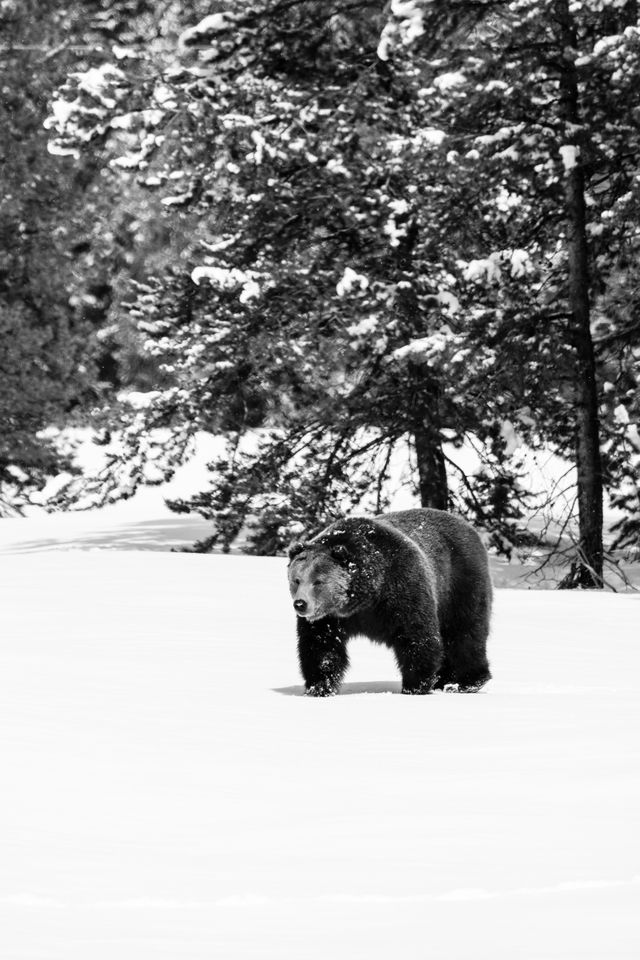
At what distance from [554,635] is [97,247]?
81.1 feet

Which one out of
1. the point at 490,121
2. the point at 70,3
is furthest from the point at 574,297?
the point at 70,3

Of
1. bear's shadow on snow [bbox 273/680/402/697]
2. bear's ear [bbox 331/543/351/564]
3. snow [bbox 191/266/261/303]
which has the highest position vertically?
snow [bbox 191/266/261/303]

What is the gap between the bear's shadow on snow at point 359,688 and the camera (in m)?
7.97

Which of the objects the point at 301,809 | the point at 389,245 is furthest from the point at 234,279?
the point at 301,809

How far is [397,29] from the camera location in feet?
51.3

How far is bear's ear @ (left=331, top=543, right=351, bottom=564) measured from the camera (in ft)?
25.4

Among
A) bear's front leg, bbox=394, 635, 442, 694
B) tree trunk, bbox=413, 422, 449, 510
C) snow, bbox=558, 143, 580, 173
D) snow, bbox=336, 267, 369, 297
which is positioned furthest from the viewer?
tree trunk, bbox=413, 422, 449, 510

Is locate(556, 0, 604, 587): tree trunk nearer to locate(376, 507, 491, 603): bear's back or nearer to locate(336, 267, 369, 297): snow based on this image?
locate(336, 267, 369, 297): snow

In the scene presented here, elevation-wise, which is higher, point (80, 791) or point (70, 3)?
point (70, 3)

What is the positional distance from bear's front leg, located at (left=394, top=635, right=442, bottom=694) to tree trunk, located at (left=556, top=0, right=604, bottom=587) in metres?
8.47

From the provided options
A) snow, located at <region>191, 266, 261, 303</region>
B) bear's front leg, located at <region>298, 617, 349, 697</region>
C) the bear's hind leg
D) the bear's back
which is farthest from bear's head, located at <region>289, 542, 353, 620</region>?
snow, located at <region>191, 266, 261, 303</region>

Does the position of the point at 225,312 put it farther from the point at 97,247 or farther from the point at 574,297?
the point at 97,247

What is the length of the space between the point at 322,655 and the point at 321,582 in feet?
1.39

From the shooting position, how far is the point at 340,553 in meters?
7.79
